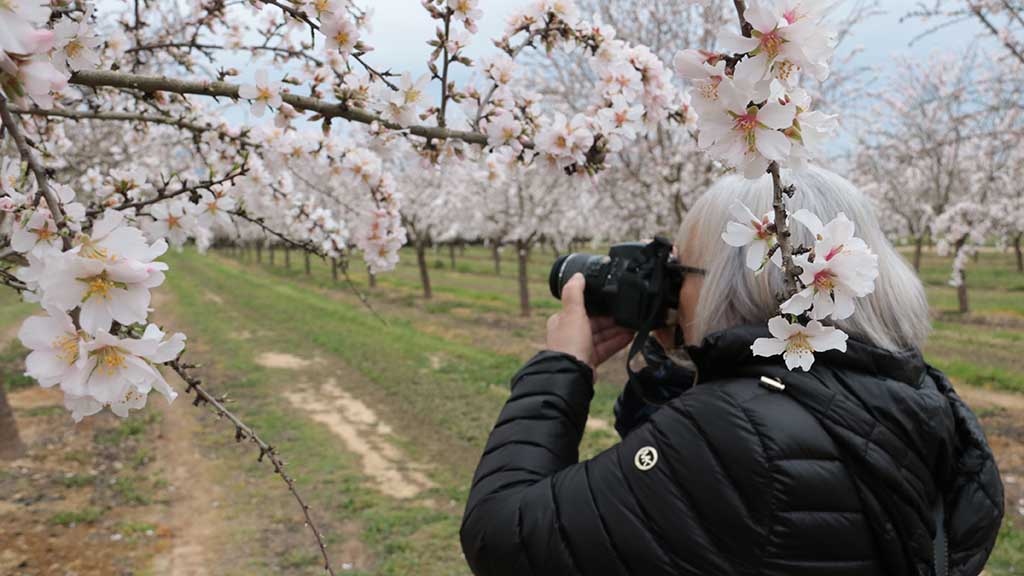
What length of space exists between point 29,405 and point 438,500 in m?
4.59

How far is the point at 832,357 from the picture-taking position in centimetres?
104

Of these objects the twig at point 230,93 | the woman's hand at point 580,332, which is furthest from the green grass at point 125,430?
the woman's hand at point 580,332

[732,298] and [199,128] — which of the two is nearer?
[732,298]

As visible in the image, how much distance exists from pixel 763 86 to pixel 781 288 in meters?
0.44

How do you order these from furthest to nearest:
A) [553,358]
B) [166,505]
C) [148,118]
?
[166,505], [148,118], [553,358]

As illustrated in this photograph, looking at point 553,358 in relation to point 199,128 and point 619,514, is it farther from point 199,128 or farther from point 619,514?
point 199,128

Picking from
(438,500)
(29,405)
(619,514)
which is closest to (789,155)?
(619,514)

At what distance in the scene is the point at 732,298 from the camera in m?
1.16

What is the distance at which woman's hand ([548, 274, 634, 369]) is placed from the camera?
4.62ft

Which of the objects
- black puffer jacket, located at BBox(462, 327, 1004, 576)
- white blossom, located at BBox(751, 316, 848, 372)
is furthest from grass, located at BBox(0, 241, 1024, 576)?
white blossom, located at BBox(751, 316, 848, 372)

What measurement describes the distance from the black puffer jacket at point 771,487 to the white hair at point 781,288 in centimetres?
7

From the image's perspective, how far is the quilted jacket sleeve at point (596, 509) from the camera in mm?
979

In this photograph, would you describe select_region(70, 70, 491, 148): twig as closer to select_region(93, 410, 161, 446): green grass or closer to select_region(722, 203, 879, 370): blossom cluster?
select_region(722, 203, 879, 370): blossom cluster

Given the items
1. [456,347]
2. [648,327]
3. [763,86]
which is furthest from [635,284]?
[456,347]
